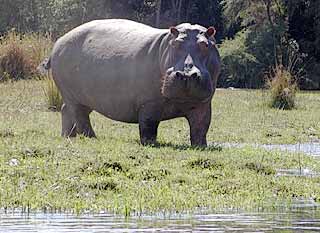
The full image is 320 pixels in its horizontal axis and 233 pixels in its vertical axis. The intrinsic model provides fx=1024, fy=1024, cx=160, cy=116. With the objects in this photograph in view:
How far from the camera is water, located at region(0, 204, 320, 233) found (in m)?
6.74

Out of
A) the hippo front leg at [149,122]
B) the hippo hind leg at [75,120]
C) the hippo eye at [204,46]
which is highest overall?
the hippo eye at [204,46]

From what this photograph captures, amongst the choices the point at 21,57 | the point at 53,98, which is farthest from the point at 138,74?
the point at 21,57

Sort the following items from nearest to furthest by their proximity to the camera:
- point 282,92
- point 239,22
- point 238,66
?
point 282,92 < point 238,66 < point 239,22

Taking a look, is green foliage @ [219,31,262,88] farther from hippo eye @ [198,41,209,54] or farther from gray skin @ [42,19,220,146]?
hippo eye @ [198,41,209,54]

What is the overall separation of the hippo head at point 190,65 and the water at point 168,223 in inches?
147

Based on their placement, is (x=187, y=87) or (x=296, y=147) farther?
(x=296, y=147)

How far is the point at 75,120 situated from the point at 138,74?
5.80 ft

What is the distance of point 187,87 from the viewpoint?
1128 cm

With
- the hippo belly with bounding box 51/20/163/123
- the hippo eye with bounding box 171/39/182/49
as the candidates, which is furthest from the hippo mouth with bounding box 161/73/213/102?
the hippo belly with bounding box 51/20/163/123

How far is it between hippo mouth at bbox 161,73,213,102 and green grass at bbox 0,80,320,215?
1.95 feet

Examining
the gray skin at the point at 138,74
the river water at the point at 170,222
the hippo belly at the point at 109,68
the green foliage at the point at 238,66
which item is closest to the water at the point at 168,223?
the river water at the point at 170,222

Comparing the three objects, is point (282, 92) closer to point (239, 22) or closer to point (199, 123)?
point (199, 123)

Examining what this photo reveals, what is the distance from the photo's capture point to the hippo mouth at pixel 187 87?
1123 centimetres

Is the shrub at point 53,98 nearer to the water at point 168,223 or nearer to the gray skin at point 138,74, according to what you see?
the gray skin at point 138,74
